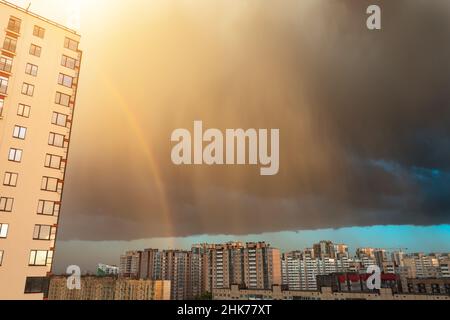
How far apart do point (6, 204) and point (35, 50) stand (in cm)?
516

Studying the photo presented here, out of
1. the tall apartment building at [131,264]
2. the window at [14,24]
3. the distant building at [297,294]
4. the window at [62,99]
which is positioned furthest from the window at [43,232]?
the distant building at [297,294]

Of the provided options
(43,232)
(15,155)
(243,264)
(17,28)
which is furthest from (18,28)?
(243,264)

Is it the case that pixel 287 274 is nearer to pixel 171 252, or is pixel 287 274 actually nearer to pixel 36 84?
pixel 171 252

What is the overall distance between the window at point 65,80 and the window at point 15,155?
2848mm

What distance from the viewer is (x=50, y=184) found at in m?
10.6

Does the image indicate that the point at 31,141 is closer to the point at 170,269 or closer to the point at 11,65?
the point at 11,65

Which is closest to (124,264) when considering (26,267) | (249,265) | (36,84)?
(249,265)

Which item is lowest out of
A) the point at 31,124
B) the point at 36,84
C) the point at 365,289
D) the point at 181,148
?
the point at 365,289

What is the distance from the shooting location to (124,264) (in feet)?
74.2

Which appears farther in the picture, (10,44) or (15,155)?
(10,44)

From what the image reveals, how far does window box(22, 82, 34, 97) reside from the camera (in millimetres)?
10469

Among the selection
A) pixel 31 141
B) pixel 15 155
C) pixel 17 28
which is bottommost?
pixel 15 155

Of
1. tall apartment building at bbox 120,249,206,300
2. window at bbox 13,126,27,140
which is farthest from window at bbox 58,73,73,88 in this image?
tall apartment building at bbox 120,249,206,300

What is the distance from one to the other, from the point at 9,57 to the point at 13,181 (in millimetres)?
4042
